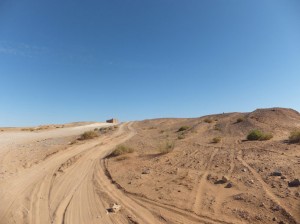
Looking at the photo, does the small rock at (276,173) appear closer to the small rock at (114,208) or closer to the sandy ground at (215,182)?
the sandy ground at (215,182)

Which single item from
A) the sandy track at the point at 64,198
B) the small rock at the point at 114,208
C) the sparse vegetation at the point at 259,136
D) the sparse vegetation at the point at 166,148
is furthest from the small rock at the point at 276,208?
the sparse vegetation at the point at 259,136

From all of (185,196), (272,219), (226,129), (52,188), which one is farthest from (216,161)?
(226,129)

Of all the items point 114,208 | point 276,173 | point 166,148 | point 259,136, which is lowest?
point 114,208

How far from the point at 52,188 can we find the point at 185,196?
485 cm

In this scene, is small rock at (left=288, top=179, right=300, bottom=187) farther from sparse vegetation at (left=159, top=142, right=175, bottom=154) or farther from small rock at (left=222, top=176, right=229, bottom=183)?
sparse vegetation at (left=159, top=142, right=175, bottom=154)

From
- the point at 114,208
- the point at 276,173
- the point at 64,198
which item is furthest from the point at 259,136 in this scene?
the point at 64,198

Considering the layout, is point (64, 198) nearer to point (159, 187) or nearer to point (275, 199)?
point (159, 187)

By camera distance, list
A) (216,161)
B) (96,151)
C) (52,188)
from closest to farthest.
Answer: (52,188) < (216,161) < (96,151)

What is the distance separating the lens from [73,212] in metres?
7.35

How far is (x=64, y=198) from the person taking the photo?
336 inches

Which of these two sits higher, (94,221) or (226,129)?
(226,129)

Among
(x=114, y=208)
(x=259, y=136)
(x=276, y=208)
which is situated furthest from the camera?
(x=259, y=136)

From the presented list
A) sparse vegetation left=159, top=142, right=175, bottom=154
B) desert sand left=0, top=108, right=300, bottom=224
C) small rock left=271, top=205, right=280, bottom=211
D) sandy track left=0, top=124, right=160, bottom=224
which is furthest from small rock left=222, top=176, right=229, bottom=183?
sparse vegetation left=159, top=142, right=175, bottom=154

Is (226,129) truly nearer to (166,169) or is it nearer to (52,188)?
(166,169)
